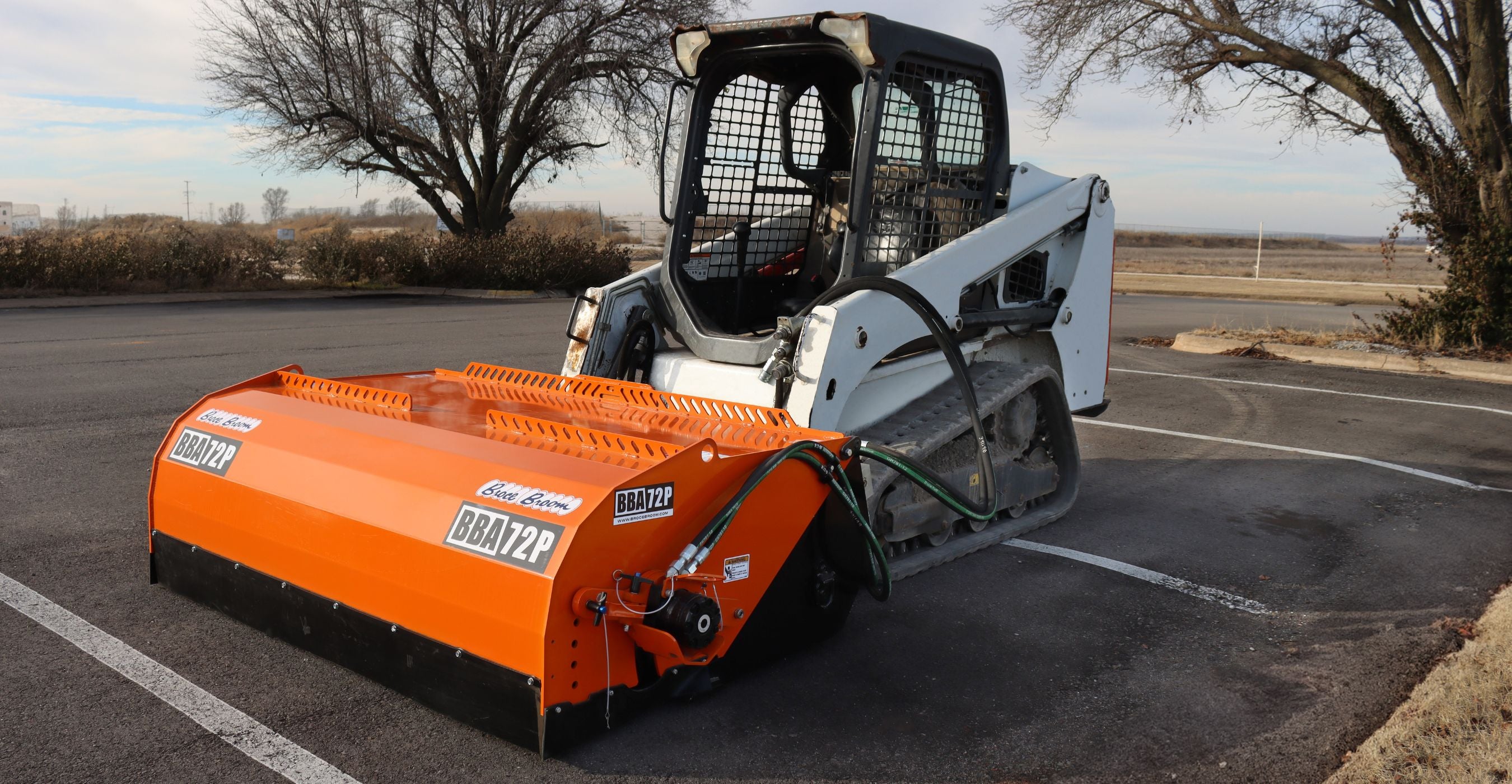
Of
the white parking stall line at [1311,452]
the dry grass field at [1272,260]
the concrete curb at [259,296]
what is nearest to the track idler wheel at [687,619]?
the white parking stall line at [1311,452]

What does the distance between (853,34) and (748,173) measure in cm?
114

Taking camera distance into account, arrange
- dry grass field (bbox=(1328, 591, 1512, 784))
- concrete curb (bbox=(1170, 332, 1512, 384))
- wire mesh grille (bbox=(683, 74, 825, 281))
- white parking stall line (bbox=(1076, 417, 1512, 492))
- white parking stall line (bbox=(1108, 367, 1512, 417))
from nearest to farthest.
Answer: dry grass field (bbox=(1328, 591, 1512, 784))
wire mesh grille (bbox=(683, 74, 825, 281))
white parking stall line (bbox=(1076, 417, 1512, 492))
white parking stall line (bbox=(1108, 367, 1512, 417))
concrete curb (bbox=(1170, 332, 1512, 384))

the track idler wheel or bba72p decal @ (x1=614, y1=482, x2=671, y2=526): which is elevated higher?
bba72p decal @ (x1=614, y1=482, x2=671, y2=526)

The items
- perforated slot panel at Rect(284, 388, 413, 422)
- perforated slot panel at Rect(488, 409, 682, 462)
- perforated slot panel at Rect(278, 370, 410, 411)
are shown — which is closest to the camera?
perforated slot panel at Rect(488, 409, 682, 462)

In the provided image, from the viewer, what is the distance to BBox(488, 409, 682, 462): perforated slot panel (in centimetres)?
371

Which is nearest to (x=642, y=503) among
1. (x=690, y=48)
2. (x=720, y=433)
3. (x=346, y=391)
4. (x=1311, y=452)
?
(x=720, y=433)

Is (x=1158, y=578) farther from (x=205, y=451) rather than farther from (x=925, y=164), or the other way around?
(x=205, y=451)

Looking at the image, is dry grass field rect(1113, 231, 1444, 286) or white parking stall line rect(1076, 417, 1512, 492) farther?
dry grass field rect(1113, 231, 1444, 286)

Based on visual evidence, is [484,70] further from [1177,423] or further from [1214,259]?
[1214,259]

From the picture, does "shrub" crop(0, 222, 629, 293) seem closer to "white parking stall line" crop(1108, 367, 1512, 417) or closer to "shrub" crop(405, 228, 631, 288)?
"shrub" crop(405, 228, 631, 288)

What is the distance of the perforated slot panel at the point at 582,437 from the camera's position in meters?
3.71

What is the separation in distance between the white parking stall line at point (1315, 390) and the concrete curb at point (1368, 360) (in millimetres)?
2210

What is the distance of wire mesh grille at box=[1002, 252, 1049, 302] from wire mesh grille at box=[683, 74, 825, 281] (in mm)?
1389

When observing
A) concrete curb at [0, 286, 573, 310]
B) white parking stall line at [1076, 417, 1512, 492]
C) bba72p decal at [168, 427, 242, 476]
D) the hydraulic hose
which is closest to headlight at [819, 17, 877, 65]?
the hydraulic hose
